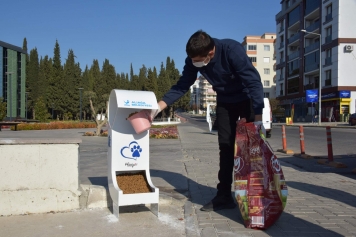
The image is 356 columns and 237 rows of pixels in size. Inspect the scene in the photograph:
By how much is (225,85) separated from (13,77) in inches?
2102

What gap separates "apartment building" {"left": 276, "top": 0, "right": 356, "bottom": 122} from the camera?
41.7 meters

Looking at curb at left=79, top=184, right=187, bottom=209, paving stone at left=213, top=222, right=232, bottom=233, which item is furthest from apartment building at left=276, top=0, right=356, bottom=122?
paving stone at left=213, top=222, right=232, bottom=233

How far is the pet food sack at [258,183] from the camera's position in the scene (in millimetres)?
3270

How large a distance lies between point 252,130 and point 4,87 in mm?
53152

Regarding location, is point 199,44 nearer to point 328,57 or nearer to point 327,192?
point 327,192

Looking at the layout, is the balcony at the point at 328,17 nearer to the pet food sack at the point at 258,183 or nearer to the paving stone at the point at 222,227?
the pet food sack at the point at 258,183

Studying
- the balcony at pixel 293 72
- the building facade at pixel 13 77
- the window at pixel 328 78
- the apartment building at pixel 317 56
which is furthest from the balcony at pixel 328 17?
the building facade at pixel 13 77

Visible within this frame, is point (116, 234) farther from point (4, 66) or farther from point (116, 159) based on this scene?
point (4, 66)

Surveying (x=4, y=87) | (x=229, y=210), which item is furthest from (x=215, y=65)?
(x=4, y=87)

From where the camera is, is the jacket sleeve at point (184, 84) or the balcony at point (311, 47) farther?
the balcony at point (311, 47)

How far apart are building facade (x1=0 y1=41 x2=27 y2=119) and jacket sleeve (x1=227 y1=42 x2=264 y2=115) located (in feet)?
159

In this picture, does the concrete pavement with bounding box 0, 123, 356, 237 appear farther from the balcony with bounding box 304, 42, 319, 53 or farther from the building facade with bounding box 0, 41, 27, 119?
the balcony with bounding box 304, 42, 319, 53

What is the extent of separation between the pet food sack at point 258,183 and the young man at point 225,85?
287 millimetres

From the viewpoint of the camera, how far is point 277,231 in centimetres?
327
